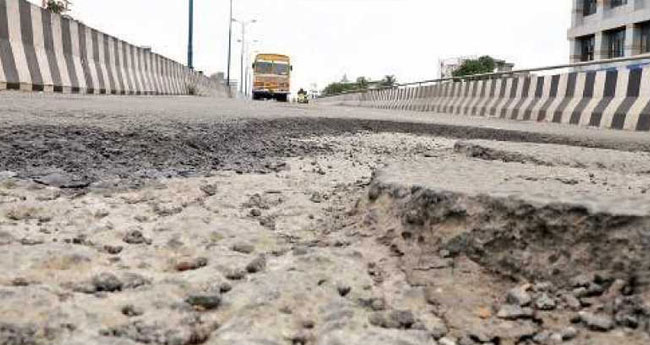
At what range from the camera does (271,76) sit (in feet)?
129

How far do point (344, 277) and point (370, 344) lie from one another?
0.41 metres

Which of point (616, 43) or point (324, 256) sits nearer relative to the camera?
point (324, 256)

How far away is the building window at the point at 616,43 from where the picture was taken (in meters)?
33.2

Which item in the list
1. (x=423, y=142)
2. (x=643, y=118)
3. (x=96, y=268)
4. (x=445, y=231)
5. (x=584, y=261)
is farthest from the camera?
(x=643, y=118)

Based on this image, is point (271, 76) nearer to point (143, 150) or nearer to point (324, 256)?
point (143, 150)

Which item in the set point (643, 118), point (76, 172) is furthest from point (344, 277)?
point (643, 118)

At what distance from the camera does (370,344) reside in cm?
158

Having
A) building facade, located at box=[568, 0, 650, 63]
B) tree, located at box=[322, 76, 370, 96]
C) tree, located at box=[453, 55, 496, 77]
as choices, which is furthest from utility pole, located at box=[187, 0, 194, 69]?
tree, located at box=[453, 55, 496, 77]

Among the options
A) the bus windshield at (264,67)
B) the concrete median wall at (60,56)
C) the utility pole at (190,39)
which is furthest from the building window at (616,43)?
the concrete median wall at (60,56)

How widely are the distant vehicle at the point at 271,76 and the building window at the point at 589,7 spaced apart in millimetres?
15981

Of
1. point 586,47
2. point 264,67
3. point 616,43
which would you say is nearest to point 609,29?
point 616,43

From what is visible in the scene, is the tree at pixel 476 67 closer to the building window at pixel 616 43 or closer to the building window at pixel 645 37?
the building window at pixel 616 43

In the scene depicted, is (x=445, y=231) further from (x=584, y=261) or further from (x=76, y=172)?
(x=76, y=172)

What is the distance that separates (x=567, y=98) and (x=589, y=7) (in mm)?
28763
